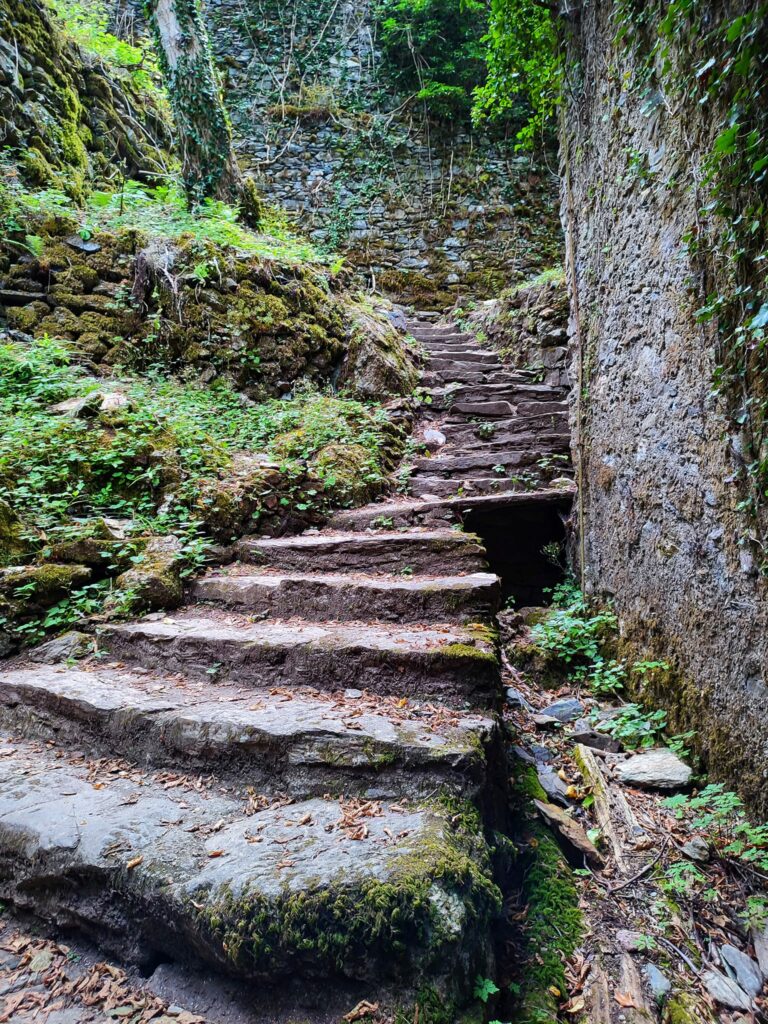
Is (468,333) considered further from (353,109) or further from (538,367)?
(353,109)

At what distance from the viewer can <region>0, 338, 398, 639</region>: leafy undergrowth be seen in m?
3.48

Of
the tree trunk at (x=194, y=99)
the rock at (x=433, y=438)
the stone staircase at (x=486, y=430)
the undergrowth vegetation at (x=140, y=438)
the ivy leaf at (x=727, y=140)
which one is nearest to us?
the ivy leaf at (x=727, y=140)

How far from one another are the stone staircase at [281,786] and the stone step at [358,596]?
13 mm

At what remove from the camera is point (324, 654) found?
2.56 metres

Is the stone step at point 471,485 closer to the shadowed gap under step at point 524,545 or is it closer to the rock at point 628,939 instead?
the shadowed gap under step at point 524,545

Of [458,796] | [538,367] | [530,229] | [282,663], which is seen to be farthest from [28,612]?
[530,229]

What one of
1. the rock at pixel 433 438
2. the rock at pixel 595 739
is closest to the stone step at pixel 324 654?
the rock at pixel 595 739

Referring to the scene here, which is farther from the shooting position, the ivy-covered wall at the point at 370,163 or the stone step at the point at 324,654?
the ivy-covered wall at the point at 370,163

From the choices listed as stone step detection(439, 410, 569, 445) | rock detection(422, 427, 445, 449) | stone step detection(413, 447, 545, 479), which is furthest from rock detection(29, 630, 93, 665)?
stone step detection(439, 410, 569, 445)

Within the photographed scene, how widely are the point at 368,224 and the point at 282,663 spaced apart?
396 inches

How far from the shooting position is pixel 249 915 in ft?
4.85

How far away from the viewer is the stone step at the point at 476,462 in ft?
16.0

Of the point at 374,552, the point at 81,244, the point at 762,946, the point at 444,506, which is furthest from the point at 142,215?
the point at 762,946

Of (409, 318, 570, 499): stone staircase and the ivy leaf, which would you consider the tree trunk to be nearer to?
(409, 318, 570, 499): stone staircase
